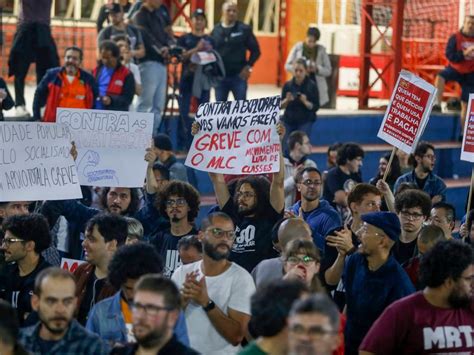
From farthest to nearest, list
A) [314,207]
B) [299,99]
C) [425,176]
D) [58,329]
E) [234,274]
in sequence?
[299,99]
[425,176]
[314,207]
[234,274]
[58,329]

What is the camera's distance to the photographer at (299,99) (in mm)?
18047

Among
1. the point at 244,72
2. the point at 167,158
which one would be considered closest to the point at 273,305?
the point at 167,158

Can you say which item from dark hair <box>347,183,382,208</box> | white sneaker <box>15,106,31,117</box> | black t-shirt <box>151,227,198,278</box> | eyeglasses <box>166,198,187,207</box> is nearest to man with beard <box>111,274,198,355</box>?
black t-shirt <box>151,227,198,278</box>

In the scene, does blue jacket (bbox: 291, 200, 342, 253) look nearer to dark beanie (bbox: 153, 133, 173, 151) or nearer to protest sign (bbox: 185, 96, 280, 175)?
protest sign (bbox: 185, 96, 280, 175)

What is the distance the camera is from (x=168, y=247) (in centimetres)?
1034

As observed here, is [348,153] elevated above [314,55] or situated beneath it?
situated beneath

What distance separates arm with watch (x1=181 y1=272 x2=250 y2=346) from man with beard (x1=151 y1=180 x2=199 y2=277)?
170 cm

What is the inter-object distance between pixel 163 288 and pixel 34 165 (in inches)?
171

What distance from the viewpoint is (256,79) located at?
2717 cm

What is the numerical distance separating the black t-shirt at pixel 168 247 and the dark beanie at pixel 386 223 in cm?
157

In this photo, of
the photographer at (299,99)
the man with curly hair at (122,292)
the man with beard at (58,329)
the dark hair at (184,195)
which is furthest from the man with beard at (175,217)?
the photographer at (299,99)

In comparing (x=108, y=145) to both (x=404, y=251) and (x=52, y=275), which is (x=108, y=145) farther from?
(x=52, y=275)

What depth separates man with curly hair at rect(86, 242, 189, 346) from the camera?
26.0ft

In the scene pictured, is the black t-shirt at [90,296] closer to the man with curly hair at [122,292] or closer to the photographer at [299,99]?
the man with curly hair at [122,292]
